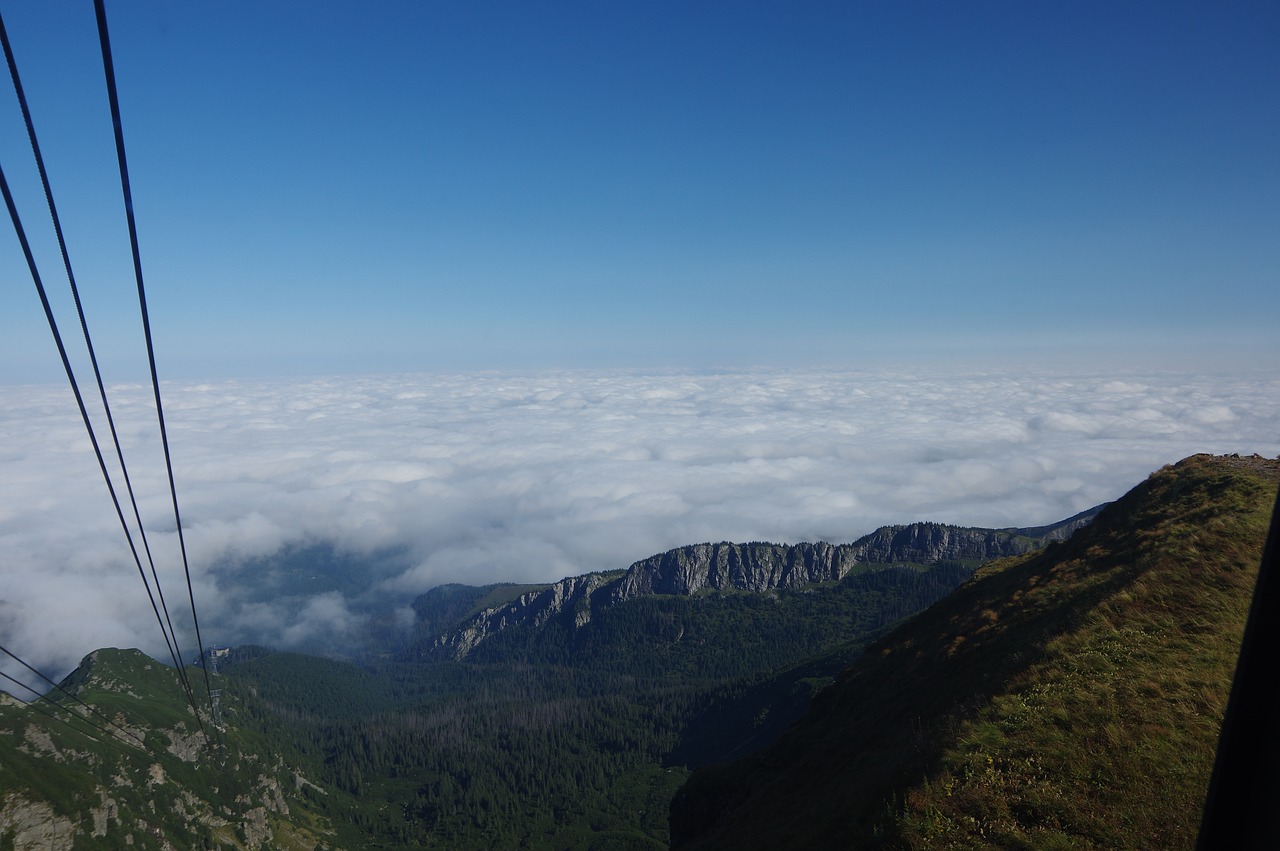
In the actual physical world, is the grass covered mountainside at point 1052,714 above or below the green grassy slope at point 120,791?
above

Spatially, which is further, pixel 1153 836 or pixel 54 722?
pixel 54 722

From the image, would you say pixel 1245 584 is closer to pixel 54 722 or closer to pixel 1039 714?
pixel 1039 714

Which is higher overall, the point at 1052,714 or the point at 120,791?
→ the point at 1052,714

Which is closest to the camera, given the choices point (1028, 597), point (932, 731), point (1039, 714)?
point (1039, 714)

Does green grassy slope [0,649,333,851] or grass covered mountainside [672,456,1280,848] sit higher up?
grass covered mountainside [672,456,1280,848]

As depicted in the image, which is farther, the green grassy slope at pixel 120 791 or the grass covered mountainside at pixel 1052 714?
the green grassy slope at pixel 120 791

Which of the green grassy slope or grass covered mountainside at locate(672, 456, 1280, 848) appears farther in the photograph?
the green grassy slope

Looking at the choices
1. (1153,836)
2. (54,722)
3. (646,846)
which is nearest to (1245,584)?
(1153,836)

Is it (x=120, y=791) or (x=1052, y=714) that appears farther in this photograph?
(x=120, y=791)
